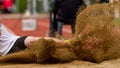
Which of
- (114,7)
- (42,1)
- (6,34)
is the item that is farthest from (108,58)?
(42,1)

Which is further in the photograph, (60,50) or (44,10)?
(44,10)

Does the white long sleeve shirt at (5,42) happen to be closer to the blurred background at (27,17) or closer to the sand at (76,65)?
the sand at (76,65)

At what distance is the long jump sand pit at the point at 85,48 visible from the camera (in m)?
7.78

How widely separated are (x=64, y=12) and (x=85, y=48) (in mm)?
5177

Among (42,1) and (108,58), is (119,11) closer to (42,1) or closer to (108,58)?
(108,58)

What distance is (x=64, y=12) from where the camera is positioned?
1306 centimetres

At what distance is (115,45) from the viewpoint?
834 centimetres

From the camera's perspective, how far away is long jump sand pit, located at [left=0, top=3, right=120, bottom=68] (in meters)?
7.78

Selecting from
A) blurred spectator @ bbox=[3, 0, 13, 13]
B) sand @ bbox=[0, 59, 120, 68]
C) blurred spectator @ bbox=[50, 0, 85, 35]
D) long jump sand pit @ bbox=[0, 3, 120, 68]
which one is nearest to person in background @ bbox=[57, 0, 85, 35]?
blurred spectator @ bbox=[50, 0, 85, 35]

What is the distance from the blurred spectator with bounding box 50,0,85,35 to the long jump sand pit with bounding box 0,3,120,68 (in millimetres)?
4049

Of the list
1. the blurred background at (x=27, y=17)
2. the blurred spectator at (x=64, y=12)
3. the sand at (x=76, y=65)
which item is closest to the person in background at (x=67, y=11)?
the blurred spectator at (x=64, y=12)

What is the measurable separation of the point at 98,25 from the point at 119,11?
0.75 m

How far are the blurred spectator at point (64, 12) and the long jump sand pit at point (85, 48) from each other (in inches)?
159

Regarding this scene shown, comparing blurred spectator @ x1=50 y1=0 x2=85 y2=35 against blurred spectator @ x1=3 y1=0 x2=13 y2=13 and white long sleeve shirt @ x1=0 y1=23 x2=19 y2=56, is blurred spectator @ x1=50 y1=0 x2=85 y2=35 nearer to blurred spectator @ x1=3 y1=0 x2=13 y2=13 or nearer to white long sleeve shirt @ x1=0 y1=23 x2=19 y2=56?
white long sleeve shirt @ x1=0 y1=23 x2=19 y2=56
